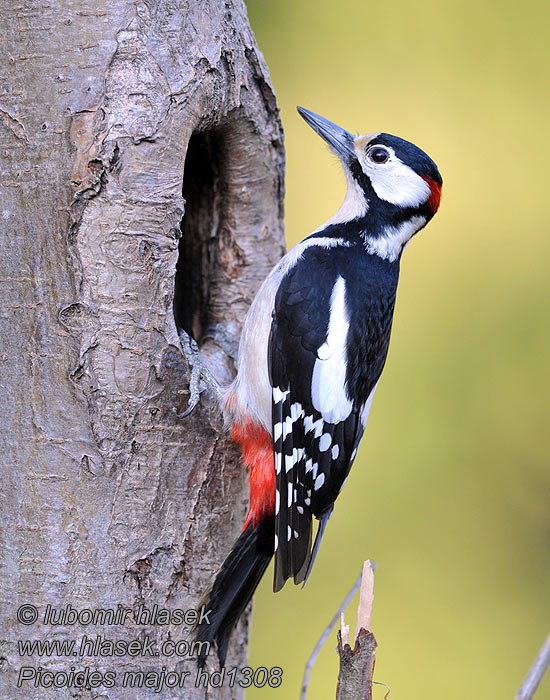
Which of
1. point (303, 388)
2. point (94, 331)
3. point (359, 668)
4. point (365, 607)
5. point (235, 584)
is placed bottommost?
point (235, 584)

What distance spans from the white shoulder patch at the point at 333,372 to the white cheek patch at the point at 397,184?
43 centimetres

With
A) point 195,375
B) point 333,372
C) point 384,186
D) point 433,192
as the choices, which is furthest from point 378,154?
point 195,375

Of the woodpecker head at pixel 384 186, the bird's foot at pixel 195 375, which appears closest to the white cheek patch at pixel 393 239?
the woodpecker head at pixel 384 186

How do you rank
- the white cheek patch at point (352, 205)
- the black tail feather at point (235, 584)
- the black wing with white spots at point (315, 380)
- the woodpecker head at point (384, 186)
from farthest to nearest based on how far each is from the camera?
the white cheek patch at point (352, 205) < the woodpecker head at point (384, 186) < the black wing with white spots at point (315, 380) < the black tail feather at point (235, 584)

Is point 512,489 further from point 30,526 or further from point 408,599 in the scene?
point 30,526

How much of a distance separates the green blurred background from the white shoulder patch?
1353 millimetres

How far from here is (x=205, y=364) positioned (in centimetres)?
236

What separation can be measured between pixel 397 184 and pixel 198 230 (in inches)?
23.9

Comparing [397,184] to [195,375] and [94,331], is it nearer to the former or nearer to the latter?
[195,375]

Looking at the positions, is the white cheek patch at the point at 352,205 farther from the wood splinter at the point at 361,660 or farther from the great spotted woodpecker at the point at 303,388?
the wood splinter at the point at 361,660

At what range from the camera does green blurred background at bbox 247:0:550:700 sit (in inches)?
138

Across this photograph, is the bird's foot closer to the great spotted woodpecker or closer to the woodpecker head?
the great spotted woodpecker

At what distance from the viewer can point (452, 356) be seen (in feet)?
11.9

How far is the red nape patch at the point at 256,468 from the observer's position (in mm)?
2170
